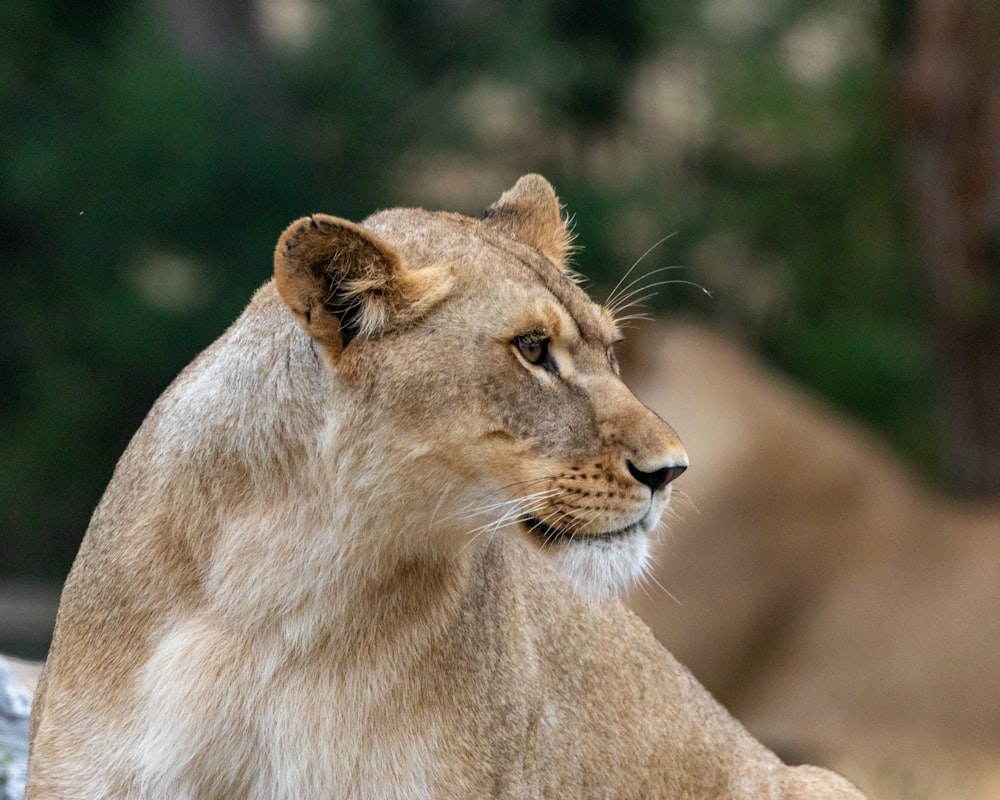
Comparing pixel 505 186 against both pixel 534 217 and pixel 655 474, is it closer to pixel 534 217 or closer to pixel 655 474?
pixel 534 217

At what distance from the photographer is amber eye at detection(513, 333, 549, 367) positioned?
139 inches

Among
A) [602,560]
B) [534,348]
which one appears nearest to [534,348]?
[534,348]

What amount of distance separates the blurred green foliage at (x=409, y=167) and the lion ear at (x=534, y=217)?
5708 mm

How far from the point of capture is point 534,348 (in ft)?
11.6

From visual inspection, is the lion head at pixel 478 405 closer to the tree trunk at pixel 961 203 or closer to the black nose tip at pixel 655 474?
the black nose tip at pixel 655 474

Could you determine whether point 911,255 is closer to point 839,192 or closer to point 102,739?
point 839,192

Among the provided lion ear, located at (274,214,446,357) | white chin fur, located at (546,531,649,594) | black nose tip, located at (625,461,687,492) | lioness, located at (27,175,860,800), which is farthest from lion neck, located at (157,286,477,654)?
black nose tip, located at (625,461,687,492)

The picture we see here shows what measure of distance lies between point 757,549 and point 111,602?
22.4ft

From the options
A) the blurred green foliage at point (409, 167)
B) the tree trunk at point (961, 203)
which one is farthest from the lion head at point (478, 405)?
the tree trunk at point (961, 203)

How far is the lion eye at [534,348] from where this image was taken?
3.52 m

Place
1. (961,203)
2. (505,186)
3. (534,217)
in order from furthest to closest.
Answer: (505,186) → (961,203) → (534,217)

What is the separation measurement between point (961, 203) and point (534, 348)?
7442mm

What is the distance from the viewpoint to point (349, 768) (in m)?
3.58

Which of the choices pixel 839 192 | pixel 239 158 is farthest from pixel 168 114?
pixel 839 192
